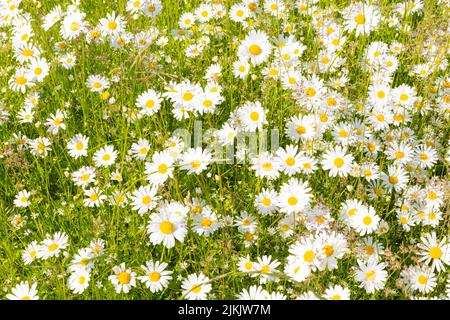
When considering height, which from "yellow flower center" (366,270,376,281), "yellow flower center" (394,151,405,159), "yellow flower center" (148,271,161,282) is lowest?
"yellow flower center" (366,270,376,281)

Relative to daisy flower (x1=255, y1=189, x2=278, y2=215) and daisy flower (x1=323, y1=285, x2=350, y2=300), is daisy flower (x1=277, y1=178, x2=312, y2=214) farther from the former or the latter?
daisy flower (x1=323, y1=285, x2=350, y2=300)

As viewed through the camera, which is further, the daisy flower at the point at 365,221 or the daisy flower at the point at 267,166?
the daisy flower at the point at 267,166

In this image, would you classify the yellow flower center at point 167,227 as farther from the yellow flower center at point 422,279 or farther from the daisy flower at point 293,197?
the yellow flower center at point 422,279

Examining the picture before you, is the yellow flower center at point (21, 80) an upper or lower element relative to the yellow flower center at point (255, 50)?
lower

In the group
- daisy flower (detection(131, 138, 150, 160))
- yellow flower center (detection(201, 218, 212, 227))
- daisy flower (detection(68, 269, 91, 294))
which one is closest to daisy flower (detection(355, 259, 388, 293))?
yellow flower center (detection(201, 218, 212, 227))

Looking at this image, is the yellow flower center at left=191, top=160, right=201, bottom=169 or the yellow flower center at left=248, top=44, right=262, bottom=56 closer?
the yellow flower center at left=191, top=160, right=201, bottom=169

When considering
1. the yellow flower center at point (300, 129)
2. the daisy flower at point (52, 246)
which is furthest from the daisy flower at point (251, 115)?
the daisy flower at point (52, 246)


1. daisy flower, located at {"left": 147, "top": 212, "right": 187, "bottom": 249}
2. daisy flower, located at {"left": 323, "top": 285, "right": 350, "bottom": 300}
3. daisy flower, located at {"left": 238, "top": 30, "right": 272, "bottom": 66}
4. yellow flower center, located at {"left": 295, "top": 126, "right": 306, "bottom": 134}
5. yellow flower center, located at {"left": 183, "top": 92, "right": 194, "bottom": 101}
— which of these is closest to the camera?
daisy flower, located at {"left": 323, "top": 285, "right": 350, "bottom": 300}

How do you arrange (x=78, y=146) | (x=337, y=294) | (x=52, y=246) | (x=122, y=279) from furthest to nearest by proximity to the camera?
(x=78, y=146)
(x=52, y=246)
(x=122, y=279)
(x=337, y=294)

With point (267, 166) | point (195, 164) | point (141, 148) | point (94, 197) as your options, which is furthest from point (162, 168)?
point (267, 166)

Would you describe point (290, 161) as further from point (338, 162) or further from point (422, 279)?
point (422, 279)
